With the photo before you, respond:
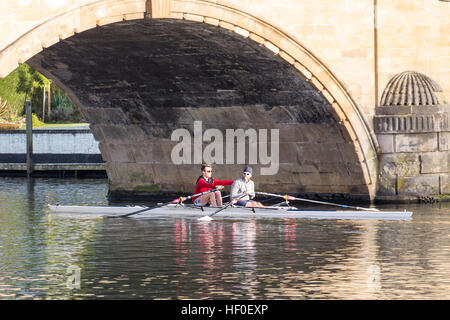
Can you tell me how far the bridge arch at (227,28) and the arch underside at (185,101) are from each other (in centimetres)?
21

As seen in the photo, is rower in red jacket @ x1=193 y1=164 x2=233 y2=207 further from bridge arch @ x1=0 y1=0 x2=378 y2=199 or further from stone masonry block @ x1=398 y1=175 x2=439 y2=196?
stone masonry block @ x1=398 y1=175 x2=439 y2=196

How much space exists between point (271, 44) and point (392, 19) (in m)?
3.78

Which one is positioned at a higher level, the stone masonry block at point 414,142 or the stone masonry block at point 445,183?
the stone masonry block at point 414,142

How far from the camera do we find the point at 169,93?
26781 mm

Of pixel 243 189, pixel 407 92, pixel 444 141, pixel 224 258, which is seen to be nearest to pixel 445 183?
pixel 444 141

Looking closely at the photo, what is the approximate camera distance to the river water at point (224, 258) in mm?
14250

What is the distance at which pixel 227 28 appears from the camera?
21.4 metres

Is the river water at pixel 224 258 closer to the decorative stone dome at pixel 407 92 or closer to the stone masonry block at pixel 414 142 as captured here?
the stone masonry block at pixel 414 142

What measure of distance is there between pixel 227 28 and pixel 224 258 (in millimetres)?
5910

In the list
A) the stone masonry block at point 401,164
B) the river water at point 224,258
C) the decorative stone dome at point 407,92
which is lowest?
the river water at point 224,258

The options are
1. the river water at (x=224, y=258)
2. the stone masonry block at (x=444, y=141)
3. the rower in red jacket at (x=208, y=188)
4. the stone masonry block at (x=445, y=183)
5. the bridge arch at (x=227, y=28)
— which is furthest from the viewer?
the stone masonry block at (x=445, y=183)

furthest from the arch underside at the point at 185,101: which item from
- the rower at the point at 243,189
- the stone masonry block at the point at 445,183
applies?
the rower at the point at 243,189
